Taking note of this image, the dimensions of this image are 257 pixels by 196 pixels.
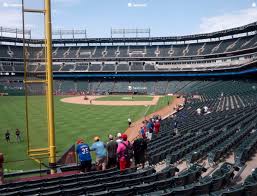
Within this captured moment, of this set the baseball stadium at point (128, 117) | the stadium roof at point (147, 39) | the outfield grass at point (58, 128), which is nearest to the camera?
the baseball stadium at point (128, 117)

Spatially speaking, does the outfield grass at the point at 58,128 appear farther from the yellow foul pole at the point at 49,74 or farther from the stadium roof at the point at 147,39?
the stadium roof at the point at 147,39

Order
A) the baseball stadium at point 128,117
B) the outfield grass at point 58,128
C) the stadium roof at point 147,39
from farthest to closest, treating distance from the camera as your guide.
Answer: the stadium roof at point 147,39, the outfield grass at point 58,128, the baseball stadium at point 128,117

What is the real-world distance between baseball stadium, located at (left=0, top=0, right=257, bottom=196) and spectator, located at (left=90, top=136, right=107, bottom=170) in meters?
0.03

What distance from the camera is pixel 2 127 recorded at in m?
29.6

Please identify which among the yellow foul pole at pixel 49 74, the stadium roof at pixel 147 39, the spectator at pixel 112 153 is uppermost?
the stadium roof at pixel 147 39

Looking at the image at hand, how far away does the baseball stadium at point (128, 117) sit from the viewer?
27.6 ft

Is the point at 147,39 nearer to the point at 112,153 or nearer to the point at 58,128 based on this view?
the point at 58,128

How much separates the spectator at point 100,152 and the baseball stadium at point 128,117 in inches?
1.4

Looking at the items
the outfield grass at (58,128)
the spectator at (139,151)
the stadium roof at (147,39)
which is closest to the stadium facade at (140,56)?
the stadium roof at (147,39)

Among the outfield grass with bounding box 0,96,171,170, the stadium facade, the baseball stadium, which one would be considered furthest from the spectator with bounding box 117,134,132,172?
the stadium facade

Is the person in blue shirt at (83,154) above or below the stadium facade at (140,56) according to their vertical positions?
below

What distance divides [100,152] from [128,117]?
25638 millimetres

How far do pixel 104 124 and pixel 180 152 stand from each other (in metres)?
19.3

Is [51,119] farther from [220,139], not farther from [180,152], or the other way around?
[220,139]
